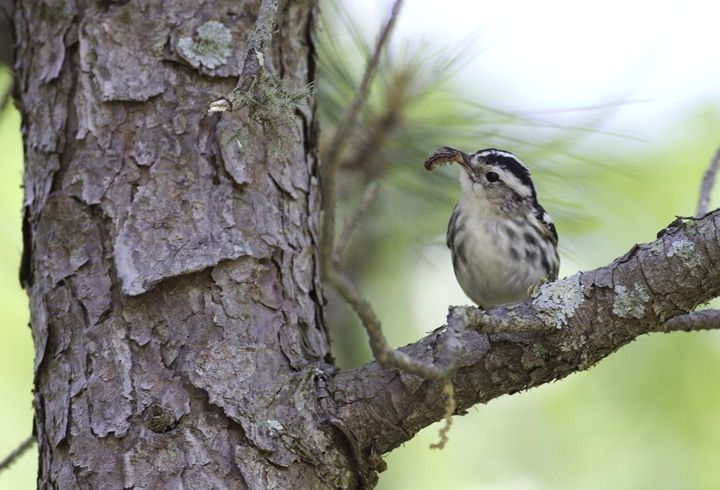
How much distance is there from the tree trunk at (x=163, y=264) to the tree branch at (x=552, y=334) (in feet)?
0.47

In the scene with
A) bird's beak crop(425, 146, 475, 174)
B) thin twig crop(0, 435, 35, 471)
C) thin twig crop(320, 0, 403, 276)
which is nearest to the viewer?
thin twig crop(320, 0, 403, 276)

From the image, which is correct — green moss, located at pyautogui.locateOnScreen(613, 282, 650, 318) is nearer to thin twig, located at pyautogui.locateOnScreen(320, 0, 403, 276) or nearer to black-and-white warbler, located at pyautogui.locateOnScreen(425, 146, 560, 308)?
thin twig, located at pyautogui.locateOnScreen(320, 0, 403, 276)

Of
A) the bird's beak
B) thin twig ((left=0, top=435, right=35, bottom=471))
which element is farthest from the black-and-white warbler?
thin twig ((left=0, top=435, right=35, bottom=471))

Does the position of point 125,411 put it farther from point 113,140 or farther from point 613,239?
→ point 613,239

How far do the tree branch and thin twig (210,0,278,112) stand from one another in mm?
767

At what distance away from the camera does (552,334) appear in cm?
187

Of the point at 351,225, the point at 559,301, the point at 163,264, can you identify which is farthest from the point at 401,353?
the point at 163,264

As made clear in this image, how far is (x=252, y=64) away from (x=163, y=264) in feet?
2.64

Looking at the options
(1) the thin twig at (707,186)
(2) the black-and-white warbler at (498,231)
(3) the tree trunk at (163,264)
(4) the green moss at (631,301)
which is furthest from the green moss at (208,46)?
(1) the thin twig at (707,186)

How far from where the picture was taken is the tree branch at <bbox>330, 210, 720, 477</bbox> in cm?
180

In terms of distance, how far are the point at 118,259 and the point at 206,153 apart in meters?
0.43

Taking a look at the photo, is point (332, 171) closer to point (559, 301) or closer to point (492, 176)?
point (559, 301)

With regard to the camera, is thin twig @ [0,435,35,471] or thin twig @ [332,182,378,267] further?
thin twig @ [0,435,35,471]

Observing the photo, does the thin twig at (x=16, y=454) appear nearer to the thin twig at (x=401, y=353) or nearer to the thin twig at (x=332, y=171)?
the thin twig at (x=401, y=353)
